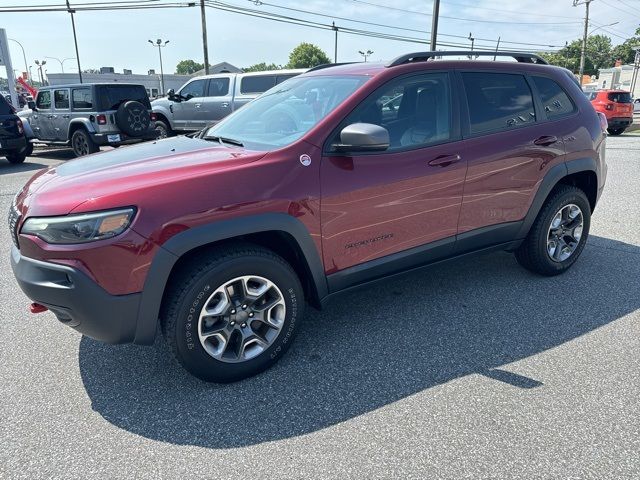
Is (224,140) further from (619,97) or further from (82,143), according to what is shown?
(619,97)

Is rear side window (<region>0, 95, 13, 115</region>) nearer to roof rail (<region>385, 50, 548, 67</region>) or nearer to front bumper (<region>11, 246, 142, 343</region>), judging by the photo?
front bumper (<region>11, 246, 142, 343</region>)

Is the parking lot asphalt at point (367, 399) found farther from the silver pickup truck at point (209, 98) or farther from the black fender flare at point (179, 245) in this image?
the silver pickup truck at point (209, 98)

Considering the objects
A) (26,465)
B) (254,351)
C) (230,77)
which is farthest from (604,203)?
(230,77)

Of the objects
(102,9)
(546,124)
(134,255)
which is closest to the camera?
(134,255)

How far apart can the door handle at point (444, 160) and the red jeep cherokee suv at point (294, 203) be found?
1 cm

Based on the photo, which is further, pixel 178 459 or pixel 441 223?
pixel 441 223

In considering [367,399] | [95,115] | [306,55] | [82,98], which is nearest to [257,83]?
[95,115]

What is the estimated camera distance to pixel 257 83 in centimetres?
1202

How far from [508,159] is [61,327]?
11.5 ft

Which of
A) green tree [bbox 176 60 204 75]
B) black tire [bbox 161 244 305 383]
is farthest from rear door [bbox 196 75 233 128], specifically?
green tree [bbox 176 60 204 75]

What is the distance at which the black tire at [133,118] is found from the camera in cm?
1096

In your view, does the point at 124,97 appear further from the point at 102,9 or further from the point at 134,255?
the point at 102,9

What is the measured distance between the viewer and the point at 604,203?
6.73 m

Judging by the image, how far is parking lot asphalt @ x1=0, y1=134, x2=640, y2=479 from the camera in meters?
2.13
